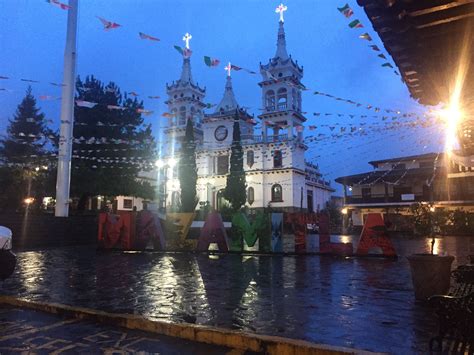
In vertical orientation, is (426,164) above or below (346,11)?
above

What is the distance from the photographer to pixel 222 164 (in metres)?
57.2

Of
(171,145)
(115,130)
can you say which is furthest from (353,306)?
(171,145)

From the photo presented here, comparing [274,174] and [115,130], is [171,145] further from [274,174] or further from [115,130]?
[115,130]

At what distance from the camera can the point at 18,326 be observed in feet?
20.0

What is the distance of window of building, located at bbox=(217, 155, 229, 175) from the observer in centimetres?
5659

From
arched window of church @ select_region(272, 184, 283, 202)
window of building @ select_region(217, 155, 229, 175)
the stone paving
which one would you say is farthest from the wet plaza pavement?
window of building @ select_region(217, 155, 229, 175)

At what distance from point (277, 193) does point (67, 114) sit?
111ft

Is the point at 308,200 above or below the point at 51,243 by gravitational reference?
above

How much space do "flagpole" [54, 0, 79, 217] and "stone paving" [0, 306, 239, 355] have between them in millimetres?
18037

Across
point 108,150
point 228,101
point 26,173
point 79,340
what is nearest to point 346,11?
point 79,340

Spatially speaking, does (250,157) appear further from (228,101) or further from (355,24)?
(355,24)

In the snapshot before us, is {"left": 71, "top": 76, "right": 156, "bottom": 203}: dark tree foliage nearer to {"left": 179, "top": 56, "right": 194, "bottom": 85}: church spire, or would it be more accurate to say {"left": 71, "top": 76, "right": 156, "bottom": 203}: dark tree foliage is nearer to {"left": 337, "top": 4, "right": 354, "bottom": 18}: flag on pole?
{"left": 337, "top": 4, "right": 354, "bottom": 18}: flag on pole

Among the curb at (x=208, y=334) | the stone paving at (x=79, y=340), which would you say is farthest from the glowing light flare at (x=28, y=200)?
the stone paving at (x=79, y=340)

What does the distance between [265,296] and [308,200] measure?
5233 centimetres
